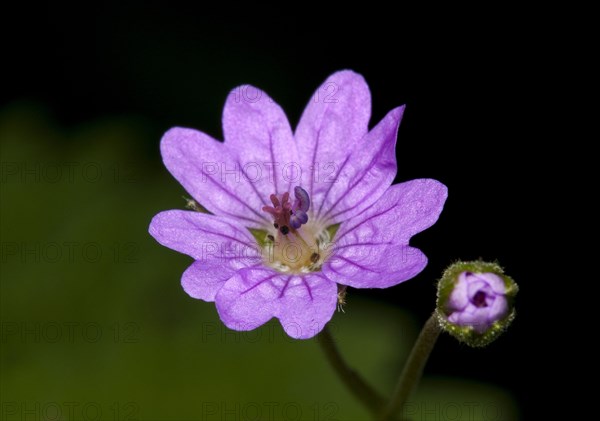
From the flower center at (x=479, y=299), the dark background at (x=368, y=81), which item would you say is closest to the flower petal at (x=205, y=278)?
the flower center at (x=479, y=299)

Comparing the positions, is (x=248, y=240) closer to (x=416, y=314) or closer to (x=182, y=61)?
(x=416, y=314)

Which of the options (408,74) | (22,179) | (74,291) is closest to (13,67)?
(22,179)

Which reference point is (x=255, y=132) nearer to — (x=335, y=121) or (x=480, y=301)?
(x=335, y=121)

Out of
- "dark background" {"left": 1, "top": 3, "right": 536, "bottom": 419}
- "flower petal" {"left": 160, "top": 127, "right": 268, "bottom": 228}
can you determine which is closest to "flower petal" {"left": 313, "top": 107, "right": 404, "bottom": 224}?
"flower petal" {"left": 160, "top": 127, "right": 268, "bottom": 228}

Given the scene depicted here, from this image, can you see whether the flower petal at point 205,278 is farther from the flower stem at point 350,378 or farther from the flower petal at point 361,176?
the flower petal at point 361,176

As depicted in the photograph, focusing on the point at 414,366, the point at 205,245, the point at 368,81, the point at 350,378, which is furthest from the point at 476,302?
the point at 368,81

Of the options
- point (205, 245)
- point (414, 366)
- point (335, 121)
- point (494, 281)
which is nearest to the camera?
point (494, 281)

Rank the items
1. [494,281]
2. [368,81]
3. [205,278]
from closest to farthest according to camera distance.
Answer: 1. [494,281]
2. [205,278]
3. [368,81]
